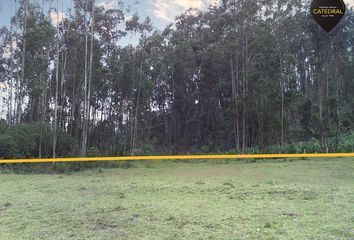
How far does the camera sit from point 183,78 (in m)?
22.4

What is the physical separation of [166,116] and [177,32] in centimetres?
488

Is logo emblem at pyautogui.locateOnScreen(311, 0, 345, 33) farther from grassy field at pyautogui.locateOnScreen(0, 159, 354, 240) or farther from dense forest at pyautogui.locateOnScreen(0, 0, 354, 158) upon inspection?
dense forest at pyautogui.locateOnScreen(0, 0, 354, 158)

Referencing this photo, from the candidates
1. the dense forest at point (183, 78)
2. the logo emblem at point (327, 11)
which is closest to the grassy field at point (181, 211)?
the logo emblem at point (327, 11)

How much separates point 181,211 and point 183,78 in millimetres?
17681

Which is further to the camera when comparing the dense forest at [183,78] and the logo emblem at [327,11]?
the dense forest at [183,78]

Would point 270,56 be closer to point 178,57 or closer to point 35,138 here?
point 178,57

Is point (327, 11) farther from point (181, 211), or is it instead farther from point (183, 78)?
point (183, 78)

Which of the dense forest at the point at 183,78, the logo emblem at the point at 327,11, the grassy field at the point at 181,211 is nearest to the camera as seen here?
the logo emblem at the point at 327,11

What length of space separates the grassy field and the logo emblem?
9.60 ft

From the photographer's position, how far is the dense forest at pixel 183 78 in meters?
17.3

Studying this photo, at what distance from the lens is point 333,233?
3.86 meters

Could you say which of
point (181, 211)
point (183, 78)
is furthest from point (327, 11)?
point (183, 78)

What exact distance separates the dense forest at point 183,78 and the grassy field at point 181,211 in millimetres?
8772

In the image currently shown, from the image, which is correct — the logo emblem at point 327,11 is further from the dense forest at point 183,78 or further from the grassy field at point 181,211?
the dense forest at point 183,78
